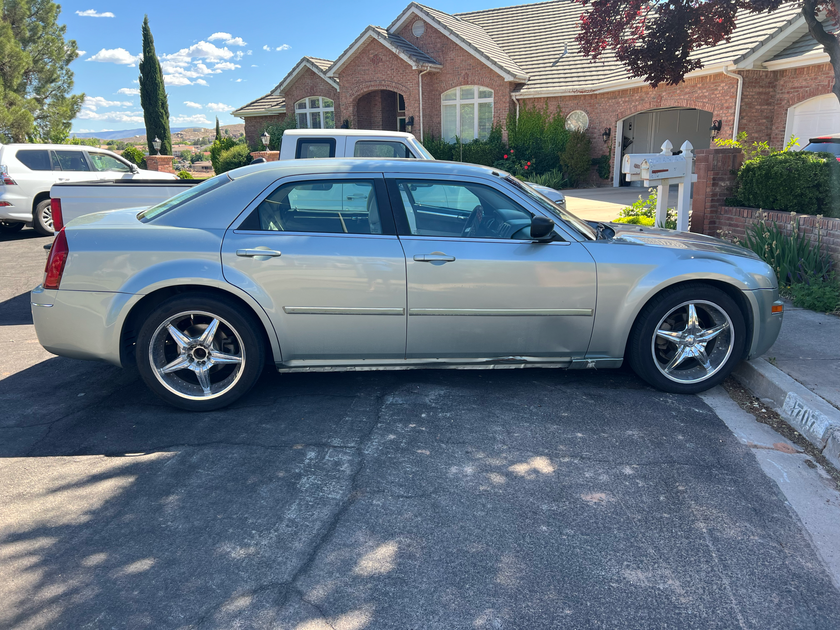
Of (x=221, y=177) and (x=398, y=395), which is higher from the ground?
(x=221, y=177)

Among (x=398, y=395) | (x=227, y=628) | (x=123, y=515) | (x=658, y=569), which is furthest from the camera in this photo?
(x=398, y=395)

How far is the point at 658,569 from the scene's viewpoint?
2.81m

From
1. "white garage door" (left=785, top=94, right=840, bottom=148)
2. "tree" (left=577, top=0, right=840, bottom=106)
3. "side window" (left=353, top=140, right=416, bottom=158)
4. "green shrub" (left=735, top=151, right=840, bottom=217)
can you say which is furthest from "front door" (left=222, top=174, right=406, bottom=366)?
"white garage door" (left=785, top=94, right=840, bottom=148)

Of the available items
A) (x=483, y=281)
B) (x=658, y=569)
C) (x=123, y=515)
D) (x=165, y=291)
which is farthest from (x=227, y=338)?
(x=658, y=569)

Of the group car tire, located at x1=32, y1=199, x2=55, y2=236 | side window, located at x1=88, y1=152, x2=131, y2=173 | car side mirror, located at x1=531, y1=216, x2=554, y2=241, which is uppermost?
side window, located at x1=88, y1=152, x2=131, y2=173

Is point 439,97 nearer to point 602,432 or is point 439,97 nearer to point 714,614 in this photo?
point 602,432

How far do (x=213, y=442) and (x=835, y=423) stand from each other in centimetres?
378

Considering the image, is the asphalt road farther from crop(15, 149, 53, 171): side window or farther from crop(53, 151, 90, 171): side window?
crop(53, 151, 90, 171): side window

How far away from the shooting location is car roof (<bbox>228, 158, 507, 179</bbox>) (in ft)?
14.8

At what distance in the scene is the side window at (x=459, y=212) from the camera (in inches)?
177

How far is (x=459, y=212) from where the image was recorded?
4605 millimetres

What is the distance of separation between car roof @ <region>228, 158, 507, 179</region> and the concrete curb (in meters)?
2.45

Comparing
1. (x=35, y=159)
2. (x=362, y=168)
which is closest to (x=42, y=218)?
(x=35, y=159)

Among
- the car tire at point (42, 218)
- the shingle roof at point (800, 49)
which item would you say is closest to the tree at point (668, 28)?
the shingle roof at point (800, 49)
